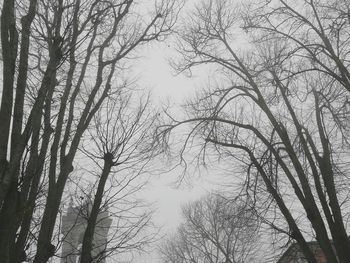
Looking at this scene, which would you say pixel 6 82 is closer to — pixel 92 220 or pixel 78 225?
pixel 92 220

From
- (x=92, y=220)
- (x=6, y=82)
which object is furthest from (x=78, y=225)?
(x=6, y=82)

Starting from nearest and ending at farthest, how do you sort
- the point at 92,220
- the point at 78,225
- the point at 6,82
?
1. the point at 6,82
2. the point at 92,220
3. the point at 78,225

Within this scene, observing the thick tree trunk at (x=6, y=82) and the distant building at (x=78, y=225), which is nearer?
the thick tree trunk at (x=6, y=82)

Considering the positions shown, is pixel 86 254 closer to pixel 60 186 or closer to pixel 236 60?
pixel 60 186

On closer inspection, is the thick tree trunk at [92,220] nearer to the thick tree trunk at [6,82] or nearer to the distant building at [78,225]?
the distant building at [78,225]

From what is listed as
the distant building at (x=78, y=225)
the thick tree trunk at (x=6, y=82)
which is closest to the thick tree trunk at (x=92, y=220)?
the distant building at (x=78, y=225)

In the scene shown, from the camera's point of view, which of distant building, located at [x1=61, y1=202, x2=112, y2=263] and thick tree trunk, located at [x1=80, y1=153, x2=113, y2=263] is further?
distant building, located at [x1=61, y1=202, x2=112, y2=263]

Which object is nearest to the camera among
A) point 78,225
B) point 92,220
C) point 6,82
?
point 6,82

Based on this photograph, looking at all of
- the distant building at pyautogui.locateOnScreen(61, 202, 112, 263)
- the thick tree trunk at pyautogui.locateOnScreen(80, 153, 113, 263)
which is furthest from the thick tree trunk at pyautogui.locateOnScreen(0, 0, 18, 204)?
the thick tree trunk at pyautogui.locateOnScreen(80, 153, 113, 263)

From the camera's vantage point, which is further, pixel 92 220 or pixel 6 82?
pixel 92 220

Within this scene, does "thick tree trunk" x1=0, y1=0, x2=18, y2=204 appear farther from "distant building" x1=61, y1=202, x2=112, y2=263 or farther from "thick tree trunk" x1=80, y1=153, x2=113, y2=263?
"thick tree trunk" x1=80, y1=153, x2=113, y2=263

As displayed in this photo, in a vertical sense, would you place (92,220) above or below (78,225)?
below

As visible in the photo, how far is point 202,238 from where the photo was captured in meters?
27.0

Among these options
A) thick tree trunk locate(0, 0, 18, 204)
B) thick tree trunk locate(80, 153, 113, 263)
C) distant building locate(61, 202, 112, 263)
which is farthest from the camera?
distant building locate(61, 202, 112, 263)
